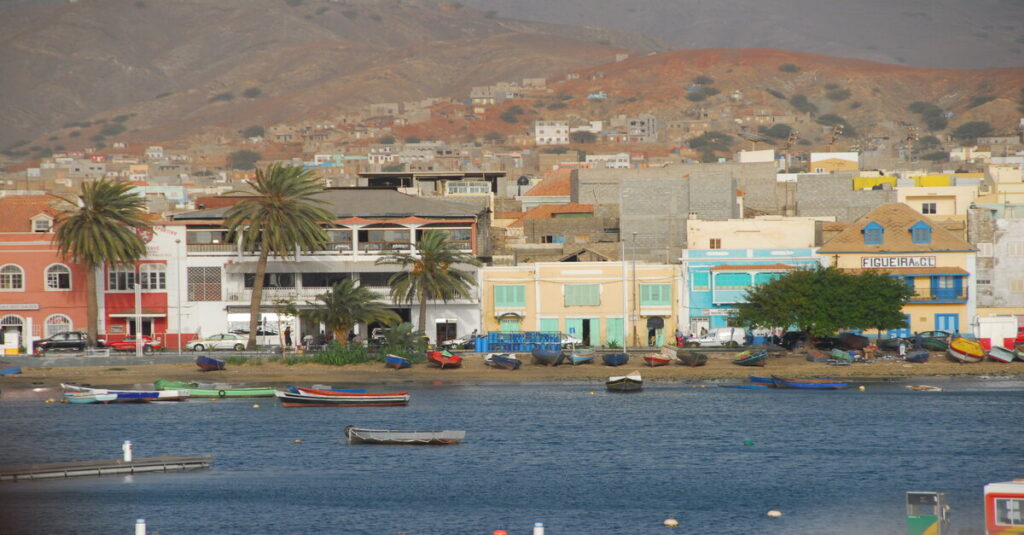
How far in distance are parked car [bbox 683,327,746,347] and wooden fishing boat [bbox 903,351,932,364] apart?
11.9 meters

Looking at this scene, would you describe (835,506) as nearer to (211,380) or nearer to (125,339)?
(211,380)

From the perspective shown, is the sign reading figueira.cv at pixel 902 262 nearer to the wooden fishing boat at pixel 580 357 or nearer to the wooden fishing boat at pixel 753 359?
the wooden fishing boat at pixel 753 359

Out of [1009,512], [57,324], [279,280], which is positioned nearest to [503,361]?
[279,280]

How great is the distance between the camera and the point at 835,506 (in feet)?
161

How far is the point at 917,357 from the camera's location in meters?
87.4

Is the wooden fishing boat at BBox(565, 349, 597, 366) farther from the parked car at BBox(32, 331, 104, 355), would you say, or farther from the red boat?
the parked car at BBox(32, 331, 104, 355)

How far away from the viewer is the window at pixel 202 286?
9938cm

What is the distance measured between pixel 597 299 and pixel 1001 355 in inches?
1075

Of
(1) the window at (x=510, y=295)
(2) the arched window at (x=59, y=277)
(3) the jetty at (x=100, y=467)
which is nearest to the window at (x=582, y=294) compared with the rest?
(1) the window at (x=510, y=295)

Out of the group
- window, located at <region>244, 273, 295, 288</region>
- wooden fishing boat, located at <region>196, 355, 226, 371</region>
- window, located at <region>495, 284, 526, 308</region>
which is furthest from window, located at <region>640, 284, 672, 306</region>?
wooden fishing boat, located at <region>196, 355, 226, 371</region>

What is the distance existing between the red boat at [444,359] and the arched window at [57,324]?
93.7 ft

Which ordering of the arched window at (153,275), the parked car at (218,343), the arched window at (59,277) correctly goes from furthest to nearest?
1. the arched window at (153,275)
2. the arched window at (59,277)
3. the parked car at (218,343)

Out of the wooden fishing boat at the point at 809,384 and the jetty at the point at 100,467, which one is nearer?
the jetty at the point at 100,467

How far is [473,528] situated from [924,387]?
142ft
